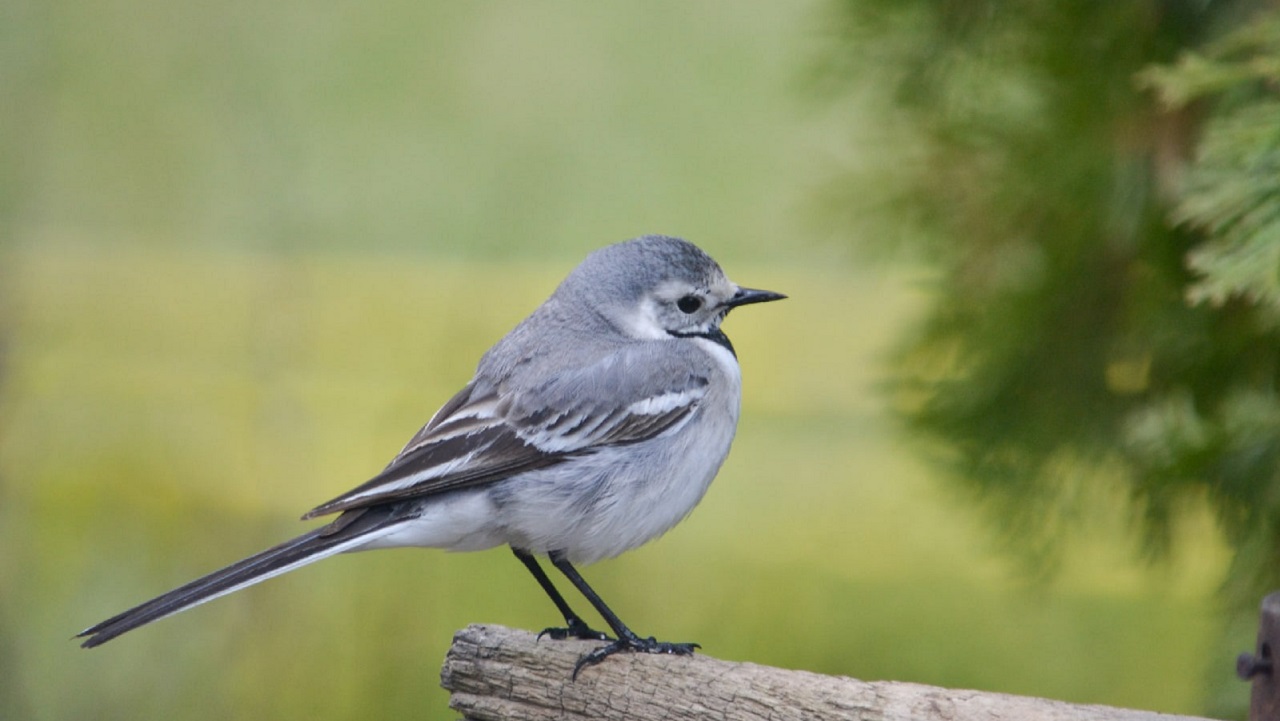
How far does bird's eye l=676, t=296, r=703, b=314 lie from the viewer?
6.35ft

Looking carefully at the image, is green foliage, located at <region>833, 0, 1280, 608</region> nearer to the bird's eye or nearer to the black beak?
the black beak

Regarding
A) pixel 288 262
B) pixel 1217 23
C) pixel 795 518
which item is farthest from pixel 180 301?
pixel 1217 23

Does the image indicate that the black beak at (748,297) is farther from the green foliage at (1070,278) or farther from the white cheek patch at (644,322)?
the green foliage at (1070,278)

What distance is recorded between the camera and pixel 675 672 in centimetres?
162

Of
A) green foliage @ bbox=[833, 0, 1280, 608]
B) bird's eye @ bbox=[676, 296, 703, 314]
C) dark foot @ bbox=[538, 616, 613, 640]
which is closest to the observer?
dark foot @ bbox=[538, 616, 613, 640]

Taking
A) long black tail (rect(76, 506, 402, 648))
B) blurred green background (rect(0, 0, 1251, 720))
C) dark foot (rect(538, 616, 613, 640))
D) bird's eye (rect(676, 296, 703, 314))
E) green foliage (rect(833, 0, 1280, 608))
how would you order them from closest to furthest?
long black tail (rect(76, 506, 402, 648)), dark foot (rect(538, 616, 613, 640)), bird's eye (rect(676, 296, 703, 314)), green foliage (rect(833, 0, 1280, 608)), blurred green background (rect(0, 0, 1251, 720))

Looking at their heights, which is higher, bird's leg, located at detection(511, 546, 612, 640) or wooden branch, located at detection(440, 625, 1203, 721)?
bird's leg, located at detection(511, 546, 612, 640)

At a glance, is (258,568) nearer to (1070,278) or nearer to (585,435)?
(585,435)

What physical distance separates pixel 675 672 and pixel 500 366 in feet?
1.83

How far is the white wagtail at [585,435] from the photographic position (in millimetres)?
→ 1708

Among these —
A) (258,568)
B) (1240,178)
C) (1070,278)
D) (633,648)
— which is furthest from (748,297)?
(1070,278)

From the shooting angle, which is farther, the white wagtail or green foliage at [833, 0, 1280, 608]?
green foliage at [833, 0, 1280, 608]

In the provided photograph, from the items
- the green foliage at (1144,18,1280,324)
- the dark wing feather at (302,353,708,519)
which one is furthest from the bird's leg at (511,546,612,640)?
the green foliage at (1144,18,1280,324)

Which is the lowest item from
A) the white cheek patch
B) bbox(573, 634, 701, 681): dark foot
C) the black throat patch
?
bbox(573, 634, 701, 681): dark foot
